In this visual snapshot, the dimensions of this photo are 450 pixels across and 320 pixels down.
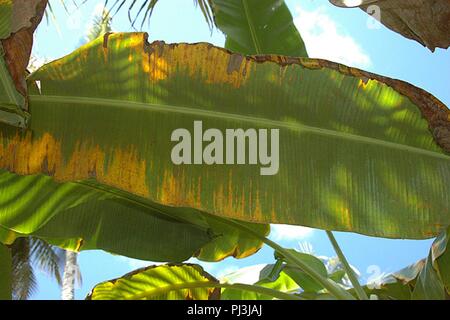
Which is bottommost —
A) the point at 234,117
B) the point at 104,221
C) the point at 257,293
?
the point at 257,293

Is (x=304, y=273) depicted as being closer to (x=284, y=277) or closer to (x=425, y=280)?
(x=284, y=277)

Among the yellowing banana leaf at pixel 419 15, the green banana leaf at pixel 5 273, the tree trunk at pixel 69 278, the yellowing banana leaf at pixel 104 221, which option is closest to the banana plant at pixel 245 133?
the yellowing banana leaf at pixel 419 15

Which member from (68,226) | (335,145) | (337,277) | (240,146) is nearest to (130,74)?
(240,146)

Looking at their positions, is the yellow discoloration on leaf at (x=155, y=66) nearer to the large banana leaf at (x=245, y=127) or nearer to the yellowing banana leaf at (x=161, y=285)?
the large banana leaf at (x=245, y=127)

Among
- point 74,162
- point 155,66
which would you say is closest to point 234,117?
point 155,66

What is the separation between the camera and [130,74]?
873 mm

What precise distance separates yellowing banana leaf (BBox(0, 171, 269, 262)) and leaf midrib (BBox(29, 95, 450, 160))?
28 cm

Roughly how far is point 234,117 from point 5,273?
63 cm

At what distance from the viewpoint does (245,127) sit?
86 centimetres

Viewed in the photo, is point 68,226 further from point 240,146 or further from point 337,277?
point 337,277

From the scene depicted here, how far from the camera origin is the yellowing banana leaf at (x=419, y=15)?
0.88m

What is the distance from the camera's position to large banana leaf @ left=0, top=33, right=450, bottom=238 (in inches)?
32.0

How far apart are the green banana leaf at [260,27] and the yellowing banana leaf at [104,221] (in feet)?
1.55
